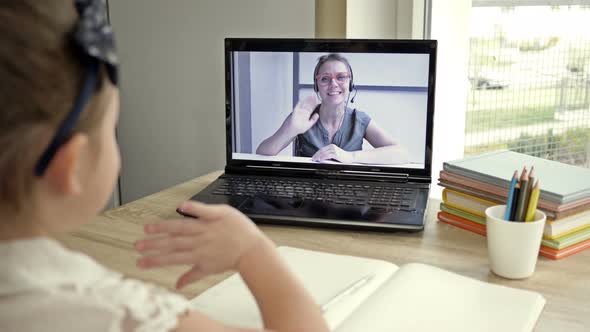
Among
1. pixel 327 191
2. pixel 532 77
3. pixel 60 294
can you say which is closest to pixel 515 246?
pixel 327 191

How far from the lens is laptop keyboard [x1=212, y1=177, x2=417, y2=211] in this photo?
1.15 meters

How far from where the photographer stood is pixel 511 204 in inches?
36.6

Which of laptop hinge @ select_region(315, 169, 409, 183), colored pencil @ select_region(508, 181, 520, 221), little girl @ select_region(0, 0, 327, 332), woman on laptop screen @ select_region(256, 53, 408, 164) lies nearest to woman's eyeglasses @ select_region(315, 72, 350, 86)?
woman on laptop screen @ select_region(256, 53, 408, 164)

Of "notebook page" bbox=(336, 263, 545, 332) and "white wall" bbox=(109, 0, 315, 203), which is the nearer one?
"notebook page" bbox=(336, 263, 545, 332)

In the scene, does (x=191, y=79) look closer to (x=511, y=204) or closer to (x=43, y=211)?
(x=511, y=204)

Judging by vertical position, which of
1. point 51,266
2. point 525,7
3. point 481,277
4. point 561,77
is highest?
point 525,7

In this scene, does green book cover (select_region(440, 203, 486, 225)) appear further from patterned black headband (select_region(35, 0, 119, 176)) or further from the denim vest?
patterned black headband (select_region(35, 0, 119, 176))

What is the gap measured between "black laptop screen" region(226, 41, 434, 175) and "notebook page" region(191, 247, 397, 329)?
1.11 feet

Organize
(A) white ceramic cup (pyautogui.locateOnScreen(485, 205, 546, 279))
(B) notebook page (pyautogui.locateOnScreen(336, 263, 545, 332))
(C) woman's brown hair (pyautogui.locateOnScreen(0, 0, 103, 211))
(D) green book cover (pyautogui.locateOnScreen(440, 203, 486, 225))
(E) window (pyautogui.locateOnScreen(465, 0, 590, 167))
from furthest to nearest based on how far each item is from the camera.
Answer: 1. (E) window (pyautogui.locateOnScreen(465, 0, 590, 167))
2. (D) green book cover (pyautogui.locateOnScreen(440, 203, 486, 225))
3. (A) white ceramic cup (pyautogui.locateOnScreen(485, 205, 546, 279))
4. (B) notebook page (pyautogui.locateOnScreen(336, 263, 545, 332))
5. (C) woman's brown hair (pyautogui.locateOnScreen(0, 0, 103, 211))

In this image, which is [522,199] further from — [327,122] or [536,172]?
[327,122]

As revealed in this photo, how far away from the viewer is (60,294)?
45cm

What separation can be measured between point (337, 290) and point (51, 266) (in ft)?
1.48

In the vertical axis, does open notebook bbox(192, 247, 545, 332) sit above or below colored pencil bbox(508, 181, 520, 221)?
below

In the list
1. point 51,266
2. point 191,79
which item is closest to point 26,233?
point 51,266
